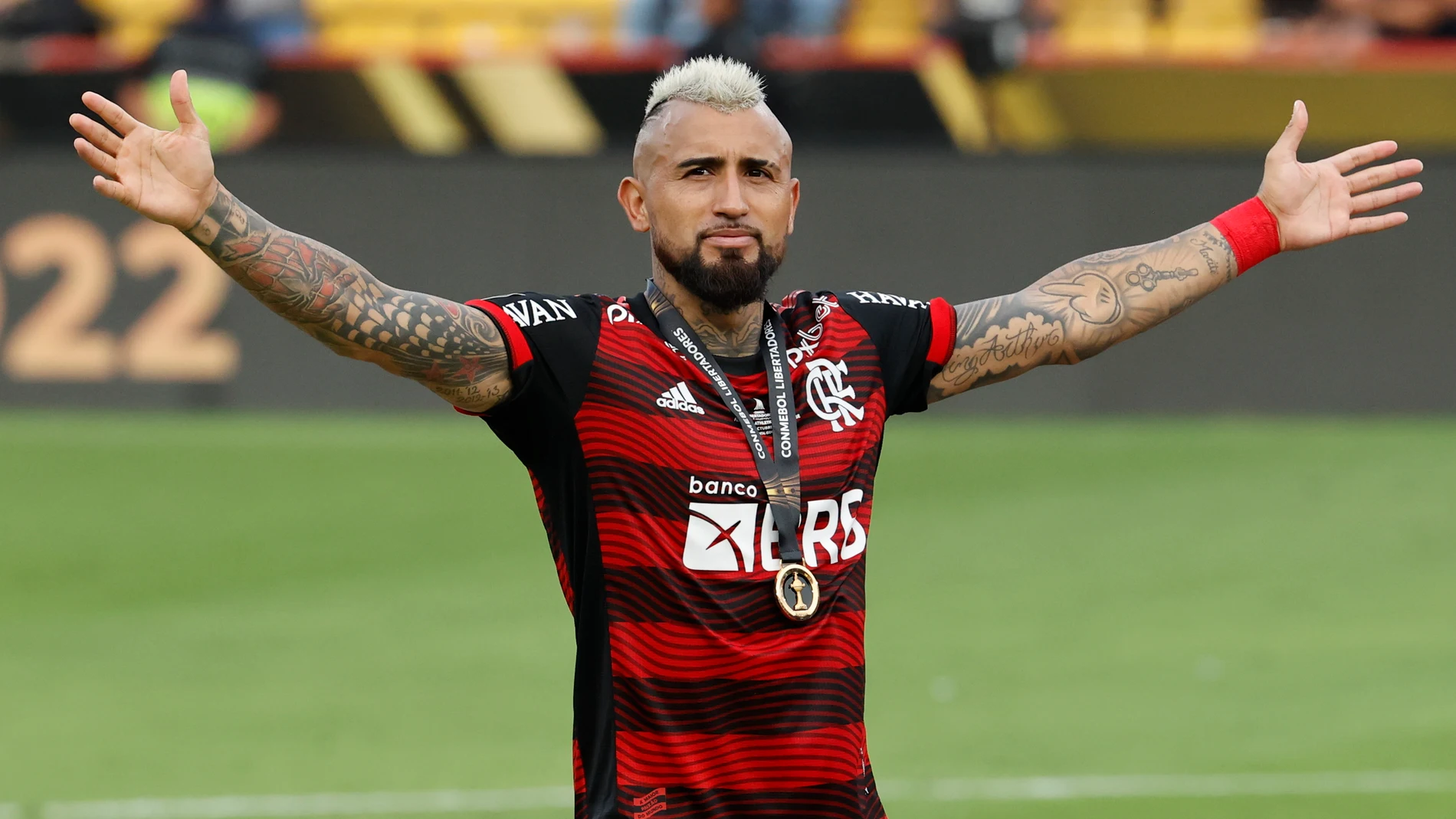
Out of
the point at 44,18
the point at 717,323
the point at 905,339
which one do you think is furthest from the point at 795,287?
the point at 717,323

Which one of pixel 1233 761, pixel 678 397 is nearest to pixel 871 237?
pixel 1233 761

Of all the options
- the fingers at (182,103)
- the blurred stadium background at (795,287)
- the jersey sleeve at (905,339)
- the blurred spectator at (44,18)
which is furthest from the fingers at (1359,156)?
the blurred spectator at (44,18)

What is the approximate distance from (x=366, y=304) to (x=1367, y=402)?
508 inches

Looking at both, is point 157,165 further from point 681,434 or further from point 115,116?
point 681,434

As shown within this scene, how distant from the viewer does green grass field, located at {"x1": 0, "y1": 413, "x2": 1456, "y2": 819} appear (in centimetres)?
916

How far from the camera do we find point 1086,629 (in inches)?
439

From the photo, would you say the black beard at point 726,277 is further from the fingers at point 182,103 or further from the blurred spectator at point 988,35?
the blurred spectator at point 988,35

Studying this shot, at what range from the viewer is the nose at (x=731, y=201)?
4633 millimetres

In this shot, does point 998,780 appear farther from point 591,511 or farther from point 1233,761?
point 591,511

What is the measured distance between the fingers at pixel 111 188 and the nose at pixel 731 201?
1.29 metres

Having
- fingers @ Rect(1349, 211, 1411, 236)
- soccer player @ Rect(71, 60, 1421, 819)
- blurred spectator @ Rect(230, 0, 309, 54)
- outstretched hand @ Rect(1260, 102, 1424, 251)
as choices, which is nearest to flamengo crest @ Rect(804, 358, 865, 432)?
soccer player @ Rect(71, 60, 1421, 819)

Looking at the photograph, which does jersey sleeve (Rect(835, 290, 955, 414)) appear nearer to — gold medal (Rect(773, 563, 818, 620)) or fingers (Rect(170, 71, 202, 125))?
gold medal (Rect(773, 563, 818, 620))

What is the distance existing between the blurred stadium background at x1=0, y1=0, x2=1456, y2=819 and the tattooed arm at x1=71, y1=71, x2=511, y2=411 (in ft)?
21.5

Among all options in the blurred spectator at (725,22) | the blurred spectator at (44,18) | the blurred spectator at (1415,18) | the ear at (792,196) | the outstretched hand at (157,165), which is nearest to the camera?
the outstretched hand at (157,165)
